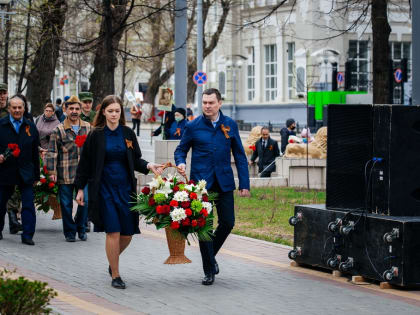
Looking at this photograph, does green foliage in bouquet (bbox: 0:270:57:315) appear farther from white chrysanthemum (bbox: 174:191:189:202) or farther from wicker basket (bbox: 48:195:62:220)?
wicker basket (bbox: 48:195:62:220)

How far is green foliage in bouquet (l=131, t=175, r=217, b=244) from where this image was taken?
9.28 meters

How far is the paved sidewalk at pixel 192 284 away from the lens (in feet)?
27.6

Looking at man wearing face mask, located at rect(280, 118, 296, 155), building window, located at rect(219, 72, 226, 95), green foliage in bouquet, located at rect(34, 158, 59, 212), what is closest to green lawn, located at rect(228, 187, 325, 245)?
green foliage in bouquet, located at rect(34, 158, 59, 212)

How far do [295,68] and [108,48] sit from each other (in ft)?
118

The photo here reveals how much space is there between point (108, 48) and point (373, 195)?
1079 centimetres

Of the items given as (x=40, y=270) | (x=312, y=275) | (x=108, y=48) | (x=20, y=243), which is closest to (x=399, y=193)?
(x=312, y=275)

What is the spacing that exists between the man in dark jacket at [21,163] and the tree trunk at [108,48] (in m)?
6.67

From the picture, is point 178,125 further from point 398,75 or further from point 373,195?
point 398,75

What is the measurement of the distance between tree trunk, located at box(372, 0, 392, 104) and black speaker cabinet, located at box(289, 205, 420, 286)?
8.17 metres

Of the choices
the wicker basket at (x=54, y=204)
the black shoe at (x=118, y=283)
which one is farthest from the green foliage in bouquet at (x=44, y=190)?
the black shoe at (x=118, y=283)

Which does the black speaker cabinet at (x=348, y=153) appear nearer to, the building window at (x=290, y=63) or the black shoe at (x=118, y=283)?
the black shoe at (x=118, y=283)

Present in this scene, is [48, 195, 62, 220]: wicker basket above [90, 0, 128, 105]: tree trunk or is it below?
below

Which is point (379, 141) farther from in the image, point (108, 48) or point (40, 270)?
point (108, 48)

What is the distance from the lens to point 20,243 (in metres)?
12.6
